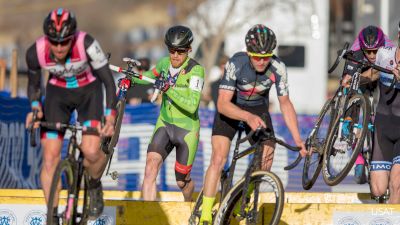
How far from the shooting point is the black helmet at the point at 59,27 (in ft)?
37.3

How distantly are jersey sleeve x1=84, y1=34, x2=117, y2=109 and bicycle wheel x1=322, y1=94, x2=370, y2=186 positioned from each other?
3134 mm

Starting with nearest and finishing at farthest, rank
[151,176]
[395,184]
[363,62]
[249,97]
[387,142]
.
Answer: [249,97]
[363,62]
[395,184]
[151,176]
[387,142]

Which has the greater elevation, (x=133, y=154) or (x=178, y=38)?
(x=178, y=38)

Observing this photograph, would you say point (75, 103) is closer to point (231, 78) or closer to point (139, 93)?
point (231, 78)

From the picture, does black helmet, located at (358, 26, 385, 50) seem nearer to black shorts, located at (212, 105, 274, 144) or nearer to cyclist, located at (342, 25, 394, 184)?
cyclist, located at (342, 25, 394, 184)

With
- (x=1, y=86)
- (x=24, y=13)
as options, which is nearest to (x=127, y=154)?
(x=1, y=86)

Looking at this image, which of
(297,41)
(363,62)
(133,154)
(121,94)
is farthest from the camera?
(297,41)

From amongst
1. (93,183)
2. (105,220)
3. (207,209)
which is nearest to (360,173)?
(207,209)

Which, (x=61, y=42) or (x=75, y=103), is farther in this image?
(x=75, y=103)

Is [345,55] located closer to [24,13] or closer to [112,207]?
[112,207]

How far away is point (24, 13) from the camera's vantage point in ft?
210

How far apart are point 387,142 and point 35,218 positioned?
13.3 feet

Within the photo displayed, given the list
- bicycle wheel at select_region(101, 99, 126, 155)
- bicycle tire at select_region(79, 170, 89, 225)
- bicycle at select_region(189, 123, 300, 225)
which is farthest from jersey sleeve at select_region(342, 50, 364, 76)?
bicycle tire at select_region(79, 170, 89, 225)

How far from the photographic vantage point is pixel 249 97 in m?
13.0
